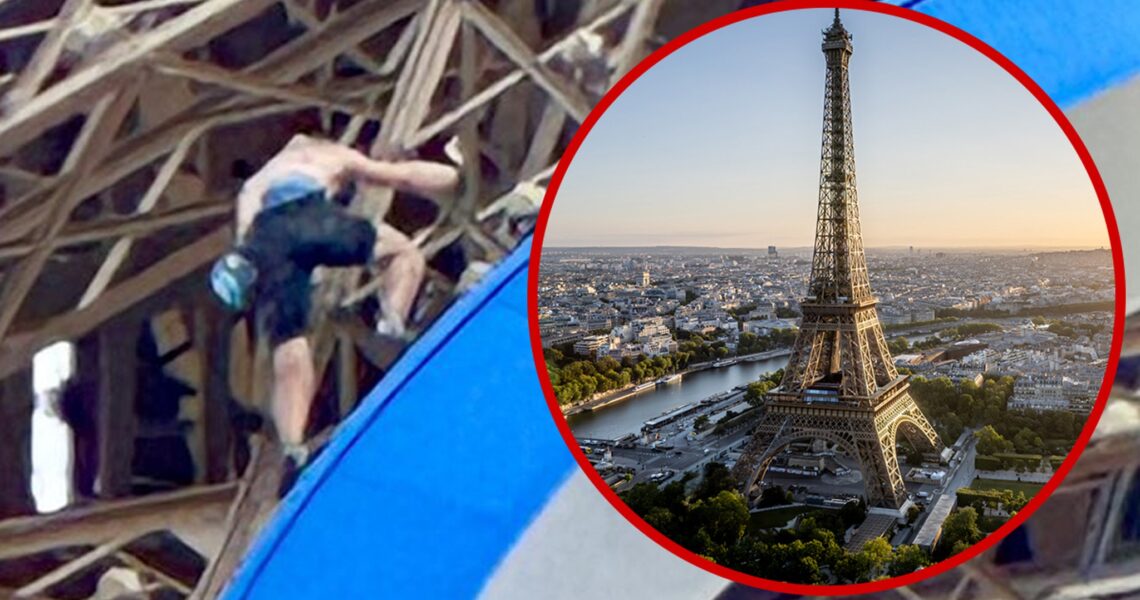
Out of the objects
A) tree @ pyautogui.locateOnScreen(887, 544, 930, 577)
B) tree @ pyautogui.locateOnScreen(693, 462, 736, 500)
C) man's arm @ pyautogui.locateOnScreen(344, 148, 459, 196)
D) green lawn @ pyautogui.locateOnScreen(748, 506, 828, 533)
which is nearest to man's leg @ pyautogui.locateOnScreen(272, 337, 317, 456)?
man's arm @ pyautogui.locateOnScreen(344, 148, 459, 196)

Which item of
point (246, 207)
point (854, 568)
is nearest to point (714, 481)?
point (854, 568)

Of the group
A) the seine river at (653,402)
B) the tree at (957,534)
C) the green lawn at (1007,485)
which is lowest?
the tree at (957,534)

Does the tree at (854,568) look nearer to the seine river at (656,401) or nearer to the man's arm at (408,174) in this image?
the seine river at (656,401)

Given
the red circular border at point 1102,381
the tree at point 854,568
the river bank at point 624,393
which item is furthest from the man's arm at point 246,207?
the tree at point 854,568

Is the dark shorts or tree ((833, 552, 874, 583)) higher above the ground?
the dark shorts

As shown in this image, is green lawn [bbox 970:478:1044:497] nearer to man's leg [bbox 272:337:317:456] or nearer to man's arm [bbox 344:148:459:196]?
man's arm [bbox 344:148:459:196]

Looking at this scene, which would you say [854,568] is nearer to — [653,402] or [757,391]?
[757,391]

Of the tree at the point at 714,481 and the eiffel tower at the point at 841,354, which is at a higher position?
the eiffel tower at the point at 841,354
